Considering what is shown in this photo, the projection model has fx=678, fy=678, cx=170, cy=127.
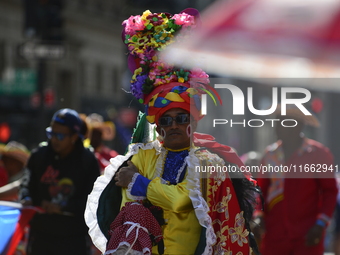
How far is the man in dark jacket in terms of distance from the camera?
5.75 m

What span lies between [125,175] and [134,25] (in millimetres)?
904

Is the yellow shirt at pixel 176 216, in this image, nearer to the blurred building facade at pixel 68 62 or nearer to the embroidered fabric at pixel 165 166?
the embroidered fabric at pixel 165 166

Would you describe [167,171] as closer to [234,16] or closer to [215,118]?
[215,118]

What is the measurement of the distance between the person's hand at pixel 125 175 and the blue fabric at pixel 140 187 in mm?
56

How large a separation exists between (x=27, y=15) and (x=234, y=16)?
27.6ft

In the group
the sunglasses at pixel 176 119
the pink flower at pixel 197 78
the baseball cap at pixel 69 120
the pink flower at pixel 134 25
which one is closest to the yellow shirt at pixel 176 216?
the sunglasses at pixel 176 119

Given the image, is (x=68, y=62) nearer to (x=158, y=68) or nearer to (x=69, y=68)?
(x=69, y=68)

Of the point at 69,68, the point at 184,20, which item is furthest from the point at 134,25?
the point at 69,68

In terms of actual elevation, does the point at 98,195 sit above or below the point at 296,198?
above

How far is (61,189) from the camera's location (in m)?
5.80

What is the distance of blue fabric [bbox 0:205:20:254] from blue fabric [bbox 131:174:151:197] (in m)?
2.57

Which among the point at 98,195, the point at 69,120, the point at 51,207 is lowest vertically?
the point at 51,207

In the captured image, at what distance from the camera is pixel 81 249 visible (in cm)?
581

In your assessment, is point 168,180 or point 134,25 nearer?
point 168,180
